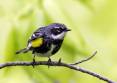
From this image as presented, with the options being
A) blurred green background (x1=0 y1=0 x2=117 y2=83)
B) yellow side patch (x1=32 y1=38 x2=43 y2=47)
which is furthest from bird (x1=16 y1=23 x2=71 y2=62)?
blurred green background (x1=0 y1=0 x2=117 y2=83)

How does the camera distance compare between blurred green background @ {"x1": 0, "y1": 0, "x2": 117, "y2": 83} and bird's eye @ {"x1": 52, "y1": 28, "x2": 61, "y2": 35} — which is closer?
bird's eye @ {"x1": 52, "y1": 28, "x2": 61, "y2": 35}

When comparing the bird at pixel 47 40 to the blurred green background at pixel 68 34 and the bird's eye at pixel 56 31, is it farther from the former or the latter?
the blurred green background at pixel 68 34

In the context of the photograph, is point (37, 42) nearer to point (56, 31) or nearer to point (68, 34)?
point (56, 31)

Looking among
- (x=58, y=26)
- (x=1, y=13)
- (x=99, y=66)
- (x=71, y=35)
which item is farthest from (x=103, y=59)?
(x=58, y=26)

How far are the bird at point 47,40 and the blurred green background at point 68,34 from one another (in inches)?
25.6

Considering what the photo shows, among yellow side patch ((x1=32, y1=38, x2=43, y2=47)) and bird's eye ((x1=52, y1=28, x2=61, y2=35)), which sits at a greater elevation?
bird's eye ((x1=52, y1=28, x2=61, y2=35))

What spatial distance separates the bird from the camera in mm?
975

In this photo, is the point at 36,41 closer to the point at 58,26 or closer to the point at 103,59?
the point at 58,26

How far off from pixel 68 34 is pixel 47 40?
849 mm

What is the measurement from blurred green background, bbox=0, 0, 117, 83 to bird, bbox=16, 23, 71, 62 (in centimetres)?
65

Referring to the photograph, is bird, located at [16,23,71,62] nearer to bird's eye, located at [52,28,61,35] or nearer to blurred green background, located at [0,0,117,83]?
bird's eye, located at [52,28,61,35]

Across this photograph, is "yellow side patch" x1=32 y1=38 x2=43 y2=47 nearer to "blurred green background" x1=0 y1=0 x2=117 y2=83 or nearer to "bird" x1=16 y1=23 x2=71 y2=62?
"bird" x1=16 y1=23 x2=71 y2=62

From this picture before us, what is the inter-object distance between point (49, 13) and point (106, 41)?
0.27 metres

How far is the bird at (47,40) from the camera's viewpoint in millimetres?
975
